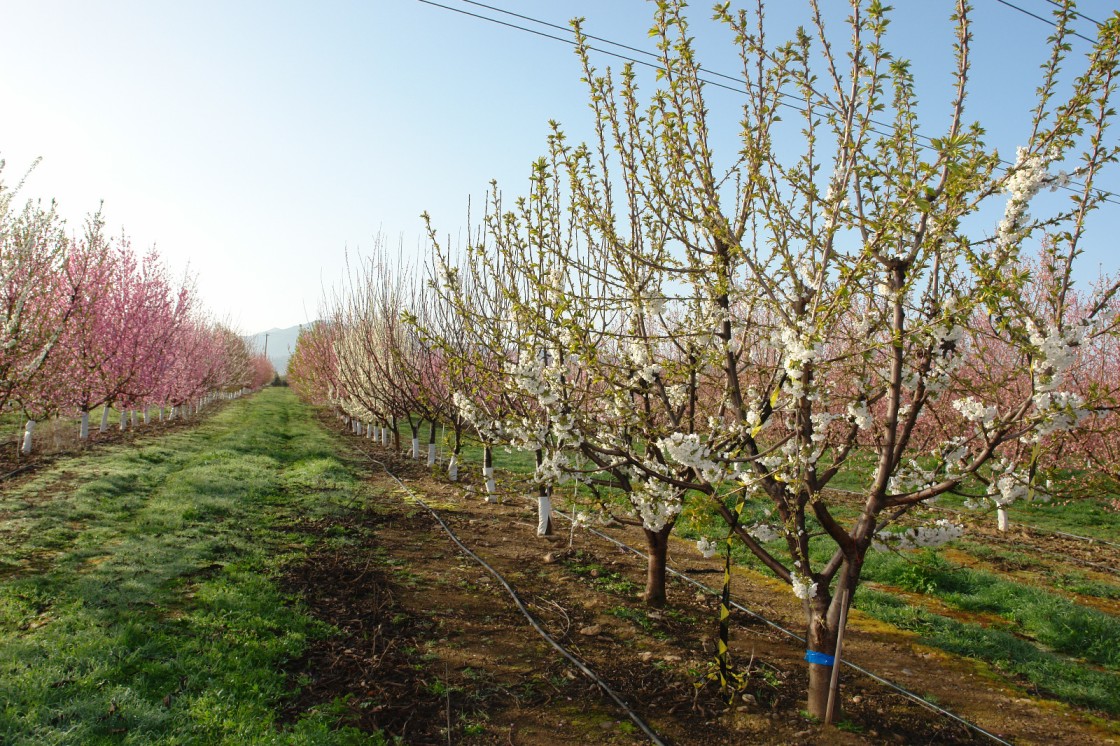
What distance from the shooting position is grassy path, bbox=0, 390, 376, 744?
12.2 feet

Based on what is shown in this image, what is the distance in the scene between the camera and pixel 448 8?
761 cm

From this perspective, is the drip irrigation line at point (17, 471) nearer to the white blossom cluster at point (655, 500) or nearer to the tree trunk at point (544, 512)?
the tree trunk at point (544, 512)

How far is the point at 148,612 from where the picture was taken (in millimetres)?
5285

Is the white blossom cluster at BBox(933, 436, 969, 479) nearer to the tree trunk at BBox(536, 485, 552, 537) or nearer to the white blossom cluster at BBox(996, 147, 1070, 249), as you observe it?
the white blossom cluster at BBox(996, 147, 1070, 249)

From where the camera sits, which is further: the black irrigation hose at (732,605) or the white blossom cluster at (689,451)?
the black irrigation hose at (732,605)

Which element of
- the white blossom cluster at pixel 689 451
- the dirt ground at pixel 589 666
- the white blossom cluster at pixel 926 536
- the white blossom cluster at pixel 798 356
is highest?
the white blossom cluster at pixel 798 356

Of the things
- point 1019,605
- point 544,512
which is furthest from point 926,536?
point 544,512

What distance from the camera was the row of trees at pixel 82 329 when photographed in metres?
9.15

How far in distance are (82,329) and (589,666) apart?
12.8 m

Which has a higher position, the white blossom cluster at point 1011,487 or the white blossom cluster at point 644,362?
the white blossom cluster at point 644,362

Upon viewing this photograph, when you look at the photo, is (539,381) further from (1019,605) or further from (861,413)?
(1019,605)

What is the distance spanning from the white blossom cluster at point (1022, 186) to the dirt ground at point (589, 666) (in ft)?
9.98

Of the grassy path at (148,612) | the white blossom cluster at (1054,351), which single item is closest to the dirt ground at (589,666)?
the grassy path at (148,612)

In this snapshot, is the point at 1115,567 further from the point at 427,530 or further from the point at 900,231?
the point at 427,530
